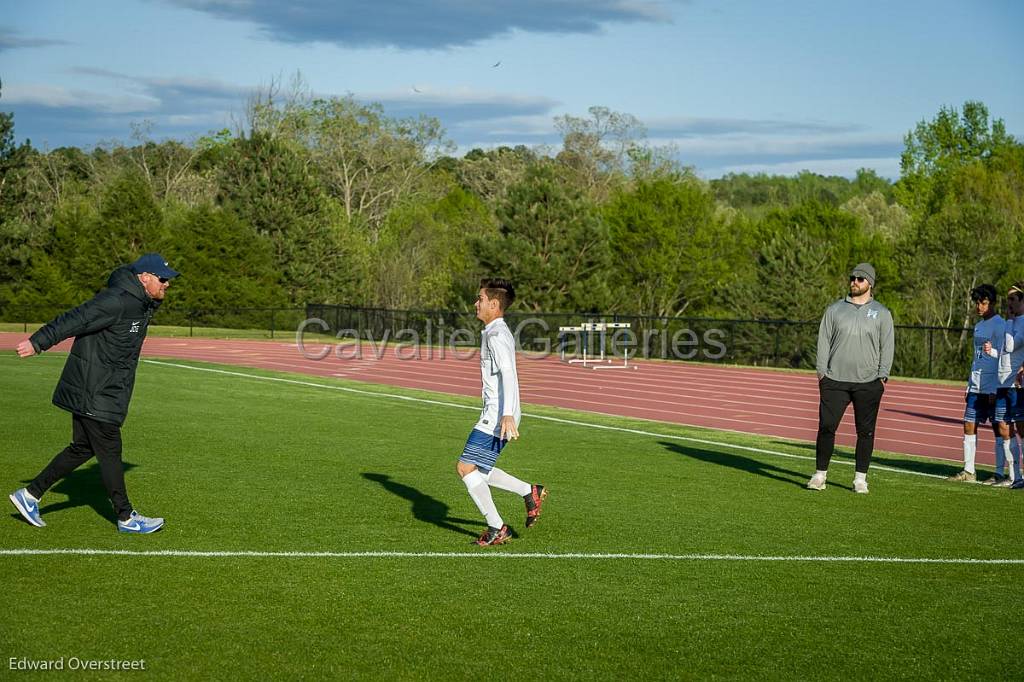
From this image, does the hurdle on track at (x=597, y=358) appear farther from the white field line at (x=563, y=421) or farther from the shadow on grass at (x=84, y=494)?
the shadow on grass at (x=84, y=494)

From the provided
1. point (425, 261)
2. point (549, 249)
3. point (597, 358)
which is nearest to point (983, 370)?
point (597, 358)

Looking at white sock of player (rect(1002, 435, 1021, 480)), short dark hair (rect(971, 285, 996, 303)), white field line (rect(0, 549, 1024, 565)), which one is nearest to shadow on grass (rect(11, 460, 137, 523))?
white field line (rect(0, 549, 1024, 565))

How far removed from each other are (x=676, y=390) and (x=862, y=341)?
43.8ft

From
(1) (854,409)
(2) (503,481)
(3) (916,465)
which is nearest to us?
(2) (503,481)

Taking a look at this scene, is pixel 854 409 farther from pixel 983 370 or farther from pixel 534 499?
pixel 534 499

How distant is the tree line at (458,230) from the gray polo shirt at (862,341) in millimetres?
33638

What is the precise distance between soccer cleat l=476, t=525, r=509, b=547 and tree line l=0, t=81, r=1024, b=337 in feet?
119

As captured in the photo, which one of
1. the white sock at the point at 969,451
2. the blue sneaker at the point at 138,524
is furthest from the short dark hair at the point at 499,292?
the white sock at the point at 969,451

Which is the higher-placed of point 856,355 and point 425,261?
point 425,261

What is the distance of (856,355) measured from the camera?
1045cm

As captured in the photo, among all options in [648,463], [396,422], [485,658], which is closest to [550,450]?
[648,463]

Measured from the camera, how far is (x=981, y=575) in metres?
7.45

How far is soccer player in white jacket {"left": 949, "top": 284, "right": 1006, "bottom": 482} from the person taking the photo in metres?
11.4

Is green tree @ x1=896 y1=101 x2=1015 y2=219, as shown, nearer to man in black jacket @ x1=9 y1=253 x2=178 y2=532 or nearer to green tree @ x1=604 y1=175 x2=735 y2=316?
green tree @ x1=604 y1=175 x2=735 y2=316
